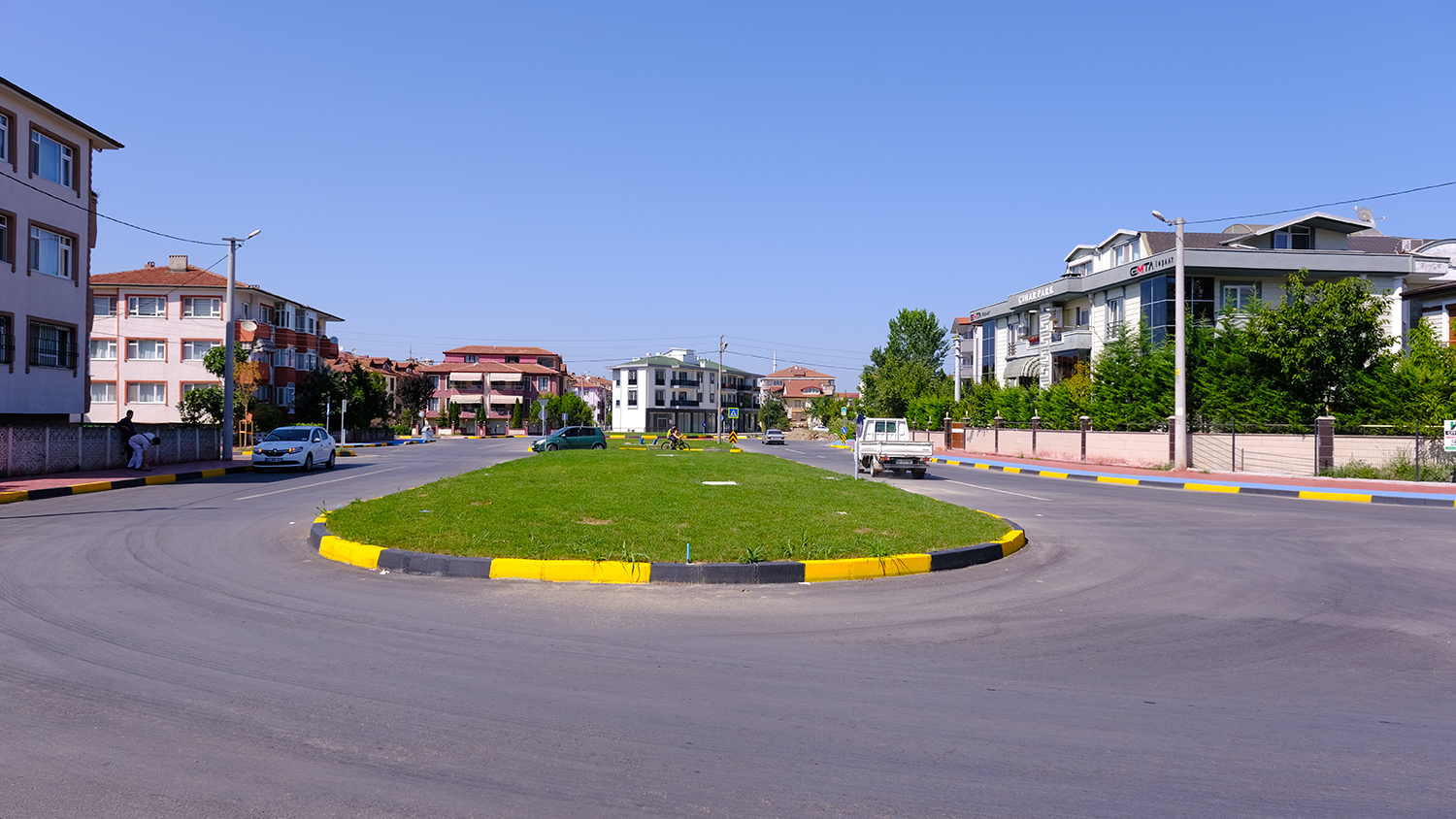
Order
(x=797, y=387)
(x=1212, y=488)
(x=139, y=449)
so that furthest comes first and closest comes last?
(x=797, y=387), (x=139, y=449), (x=1212, y=488)

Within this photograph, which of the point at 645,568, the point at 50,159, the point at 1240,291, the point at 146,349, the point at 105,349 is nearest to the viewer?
the point at 645,568

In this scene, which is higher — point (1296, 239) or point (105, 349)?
point (1296, 239)

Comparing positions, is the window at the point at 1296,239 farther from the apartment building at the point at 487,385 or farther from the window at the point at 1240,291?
the apartment building at the point at 487,385

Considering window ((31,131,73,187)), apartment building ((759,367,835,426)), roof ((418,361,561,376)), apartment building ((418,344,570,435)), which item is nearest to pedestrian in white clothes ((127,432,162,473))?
window ((31,131,73,187))

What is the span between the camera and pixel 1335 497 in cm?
2345

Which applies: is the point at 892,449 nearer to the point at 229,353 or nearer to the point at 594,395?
the point at 229,353

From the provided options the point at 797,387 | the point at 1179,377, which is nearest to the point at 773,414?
the point at 797,387

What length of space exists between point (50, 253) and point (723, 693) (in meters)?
34.4

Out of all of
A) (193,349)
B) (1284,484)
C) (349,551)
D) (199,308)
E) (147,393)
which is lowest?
(1284,484)

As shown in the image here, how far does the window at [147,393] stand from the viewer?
61.2 meters

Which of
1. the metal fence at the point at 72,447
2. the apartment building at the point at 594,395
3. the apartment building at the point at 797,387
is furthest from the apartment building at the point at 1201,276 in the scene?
the apartment building at the point at 594,395

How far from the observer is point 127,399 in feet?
201

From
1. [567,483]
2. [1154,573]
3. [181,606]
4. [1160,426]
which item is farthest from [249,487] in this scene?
[1160,426]

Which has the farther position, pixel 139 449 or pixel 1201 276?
pixel 1201 276
